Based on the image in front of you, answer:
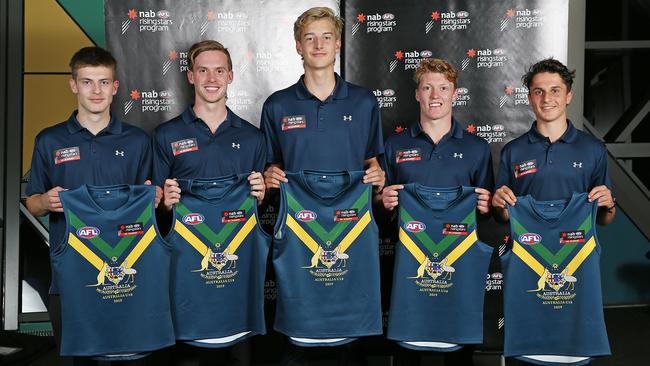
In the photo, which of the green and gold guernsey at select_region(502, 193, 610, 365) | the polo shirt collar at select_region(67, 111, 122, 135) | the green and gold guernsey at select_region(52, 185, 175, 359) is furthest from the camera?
the polo shirt collar at select_region(67, 111, 122, 135)

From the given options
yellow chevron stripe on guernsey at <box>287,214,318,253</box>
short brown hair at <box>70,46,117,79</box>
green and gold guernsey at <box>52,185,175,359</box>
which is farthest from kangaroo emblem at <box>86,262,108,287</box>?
short brown hair at <box>70,46,117,79</box>

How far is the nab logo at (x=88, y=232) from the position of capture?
3049 mm

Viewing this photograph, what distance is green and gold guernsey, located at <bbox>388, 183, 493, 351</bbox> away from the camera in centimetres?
327

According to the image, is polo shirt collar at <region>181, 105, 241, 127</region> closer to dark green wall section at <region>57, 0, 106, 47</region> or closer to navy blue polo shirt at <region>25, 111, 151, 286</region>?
navy blue polo shirt at <region>25, 111, 151, 286</region>

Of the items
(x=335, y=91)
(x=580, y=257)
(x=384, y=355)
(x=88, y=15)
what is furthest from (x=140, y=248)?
(x=88, y=15)

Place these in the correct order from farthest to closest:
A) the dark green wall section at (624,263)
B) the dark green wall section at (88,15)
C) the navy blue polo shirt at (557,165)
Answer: the dark green wall section at (624,263)
the dark green wall section at (88,15)
the navy blue polo shirt at (557,165)

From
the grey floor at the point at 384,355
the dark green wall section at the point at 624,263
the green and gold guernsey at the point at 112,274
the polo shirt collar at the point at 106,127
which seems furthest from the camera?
the dark green wall section at the point at 624,263

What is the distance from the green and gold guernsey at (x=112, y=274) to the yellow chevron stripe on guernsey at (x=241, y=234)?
0.31 metres

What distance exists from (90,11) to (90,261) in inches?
123

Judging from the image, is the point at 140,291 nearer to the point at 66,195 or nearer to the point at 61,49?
the point at 66,195

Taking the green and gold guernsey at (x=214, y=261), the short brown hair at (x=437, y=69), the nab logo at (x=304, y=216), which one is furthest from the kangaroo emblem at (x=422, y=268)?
the short brown hair at (x=437, y=69)

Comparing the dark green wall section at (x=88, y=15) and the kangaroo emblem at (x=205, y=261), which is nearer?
the kangaroo emblem at (x=205, y=261)

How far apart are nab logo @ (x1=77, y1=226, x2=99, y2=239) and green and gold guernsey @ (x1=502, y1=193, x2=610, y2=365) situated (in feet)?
6.41

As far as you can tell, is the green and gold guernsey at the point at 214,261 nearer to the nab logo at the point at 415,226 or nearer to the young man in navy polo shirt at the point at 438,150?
the nab logo at the point at 415,226
